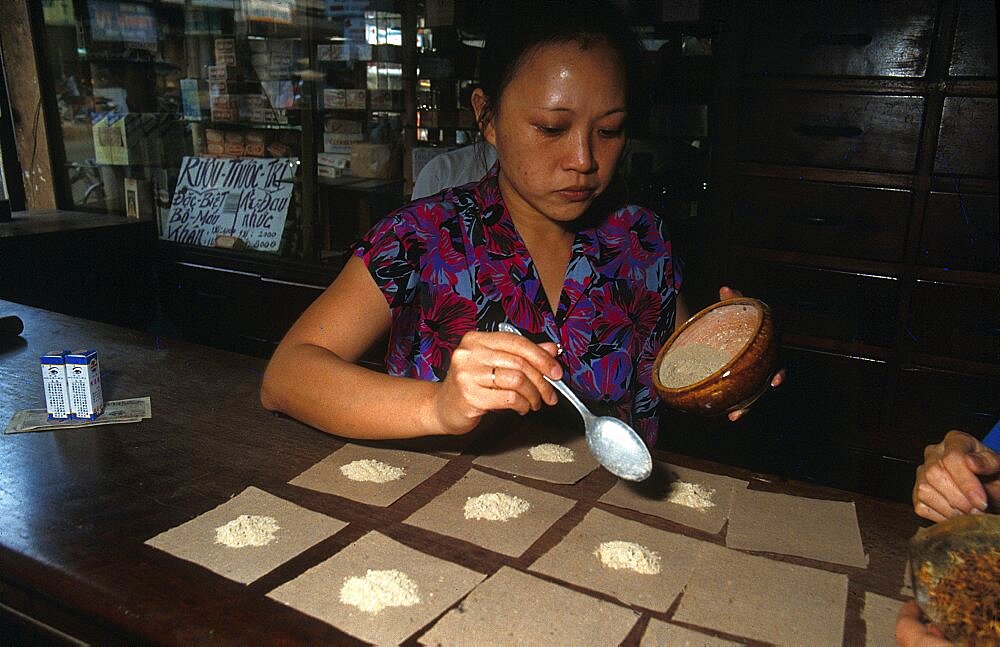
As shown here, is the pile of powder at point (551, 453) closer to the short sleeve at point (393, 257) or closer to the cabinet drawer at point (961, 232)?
the short sleeve at point (393, 257)

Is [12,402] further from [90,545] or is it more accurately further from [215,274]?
[215,274]

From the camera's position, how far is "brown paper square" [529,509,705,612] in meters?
0.90

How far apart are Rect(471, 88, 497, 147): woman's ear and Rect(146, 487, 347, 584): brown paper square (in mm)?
867

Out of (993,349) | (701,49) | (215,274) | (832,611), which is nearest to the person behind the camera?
(832,611)

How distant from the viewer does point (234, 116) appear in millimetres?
3744

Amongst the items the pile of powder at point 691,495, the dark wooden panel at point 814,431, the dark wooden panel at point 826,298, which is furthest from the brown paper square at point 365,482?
the dark wooden panel at point 826,298

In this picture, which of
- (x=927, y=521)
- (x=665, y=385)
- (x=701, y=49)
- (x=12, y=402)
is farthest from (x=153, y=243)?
(x=927, y=521)

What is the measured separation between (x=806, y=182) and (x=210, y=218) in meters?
3.08

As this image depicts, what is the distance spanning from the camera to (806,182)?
255 centimetres

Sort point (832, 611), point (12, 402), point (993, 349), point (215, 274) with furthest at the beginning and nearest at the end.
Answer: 1. point (215, 274)
2. point (993, 349)
3. point (12, 402)
4. point (832, 611)

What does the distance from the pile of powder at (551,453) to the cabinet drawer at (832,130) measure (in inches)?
69.3

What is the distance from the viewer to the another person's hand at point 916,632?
67cm

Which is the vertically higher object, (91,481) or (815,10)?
(815,10)

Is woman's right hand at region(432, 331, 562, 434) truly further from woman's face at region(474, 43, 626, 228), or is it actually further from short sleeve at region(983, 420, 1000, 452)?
short sleeve at region(983, 420, 1000, 452)
